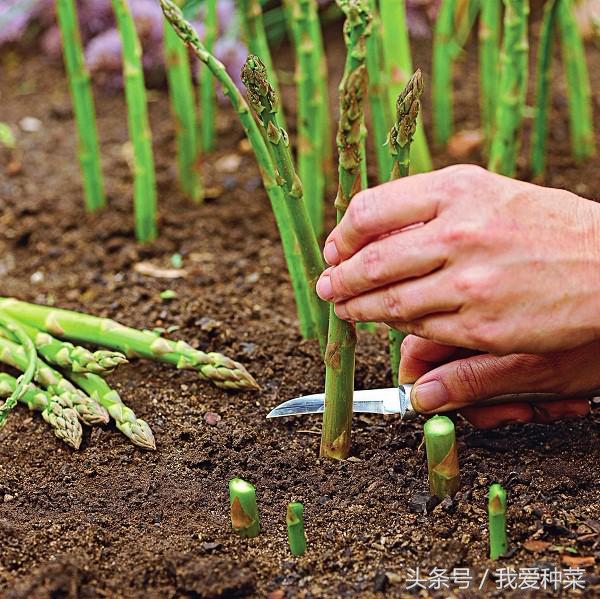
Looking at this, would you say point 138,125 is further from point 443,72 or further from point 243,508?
point 243,508

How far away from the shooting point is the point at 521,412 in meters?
1.40

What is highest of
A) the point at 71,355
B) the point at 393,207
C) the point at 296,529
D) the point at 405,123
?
the point at 405,123

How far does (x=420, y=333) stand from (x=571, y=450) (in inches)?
14.6

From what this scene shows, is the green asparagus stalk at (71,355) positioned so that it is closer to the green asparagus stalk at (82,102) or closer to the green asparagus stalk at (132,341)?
the green asparagus stalk at (132,341)

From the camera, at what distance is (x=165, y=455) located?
1472 millimetres

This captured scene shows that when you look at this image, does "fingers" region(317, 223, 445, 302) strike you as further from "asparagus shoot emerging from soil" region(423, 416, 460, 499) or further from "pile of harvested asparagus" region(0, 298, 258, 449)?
"pile of harvested asparagus" region(0, 298, 258, 449)

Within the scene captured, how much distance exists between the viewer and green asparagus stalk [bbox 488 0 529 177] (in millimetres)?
1800

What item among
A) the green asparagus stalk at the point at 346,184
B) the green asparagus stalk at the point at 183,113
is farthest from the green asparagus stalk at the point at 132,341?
the green asparagus stalk at the point at 183,113

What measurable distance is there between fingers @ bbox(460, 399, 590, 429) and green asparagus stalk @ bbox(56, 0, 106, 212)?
1.23 meters

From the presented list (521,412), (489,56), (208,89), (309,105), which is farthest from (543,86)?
(521,412)

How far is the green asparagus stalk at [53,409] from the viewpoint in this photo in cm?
150

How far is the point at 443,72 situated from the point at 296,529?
5.23 feet

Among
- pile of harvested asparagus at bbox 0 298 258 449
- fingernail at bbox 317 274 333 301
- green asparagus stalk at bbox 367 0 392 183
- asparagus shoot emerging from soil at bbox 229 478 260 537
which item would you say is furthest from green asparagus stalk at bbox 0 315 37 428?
green asparagus stalk at bbox 367 0 392 183

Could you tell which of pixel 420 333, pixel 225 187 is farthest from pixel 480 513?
pixel 225 187
